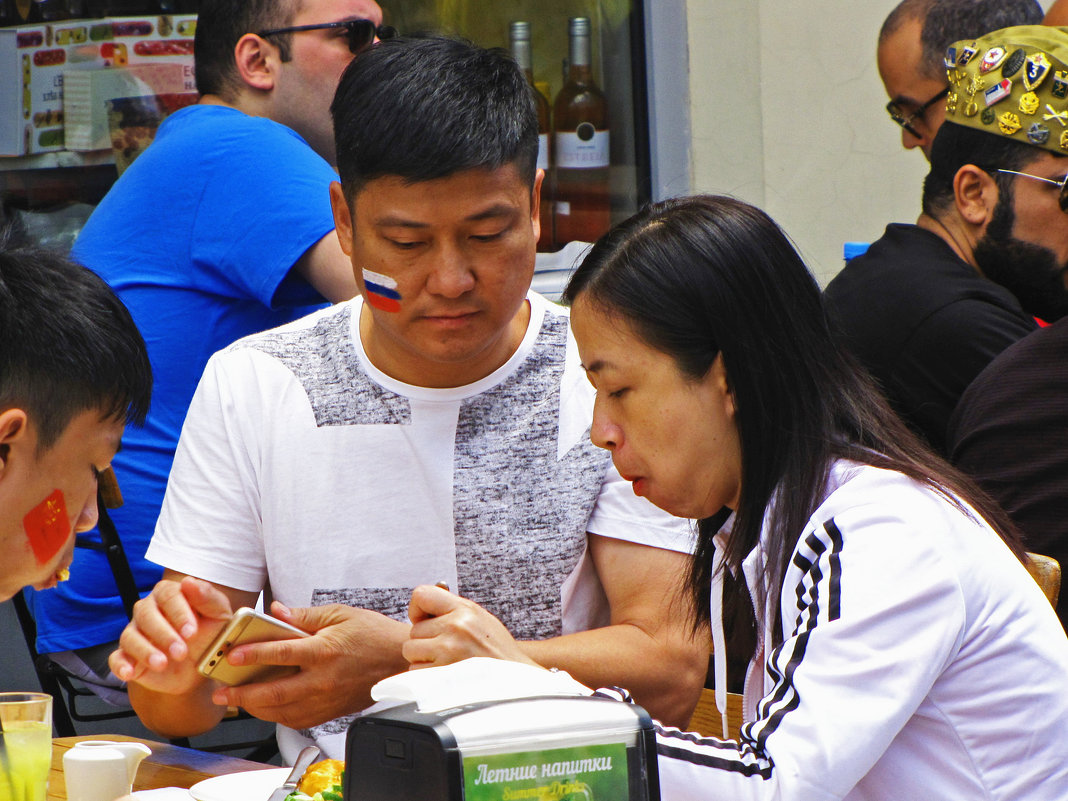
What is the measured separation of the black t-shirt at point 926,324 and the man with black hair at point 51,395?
1727 mm

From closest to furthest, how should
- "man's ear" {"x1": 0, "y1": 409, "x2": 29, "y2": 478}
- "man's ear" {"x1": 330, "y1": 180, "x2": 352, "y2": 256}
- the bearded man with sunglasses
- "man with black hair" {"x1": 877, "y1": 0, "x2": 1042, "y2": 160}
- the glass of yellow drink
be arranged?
the glass of yellow drink → "man's ear" {"x1": 0, "y1": 409, "x2": 29, "y2": 478} → "man's ear" {"x1": 330, "y1": 180, "x2": 352, "y2": 256} → the bearded man with sunglasses → "man with black hair" {"x1": 877, "y1": 0, "x2": 1042, "y2": 160}

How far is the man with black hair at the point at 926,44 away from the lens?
11.4ft

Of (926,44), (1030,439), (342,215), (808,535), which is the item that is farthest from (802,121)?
(808,535)

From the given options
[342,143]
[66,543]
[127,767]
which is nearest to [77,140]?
[342,143]

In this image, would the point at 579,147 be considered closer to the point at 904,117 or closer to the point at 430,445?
the point at 904,117

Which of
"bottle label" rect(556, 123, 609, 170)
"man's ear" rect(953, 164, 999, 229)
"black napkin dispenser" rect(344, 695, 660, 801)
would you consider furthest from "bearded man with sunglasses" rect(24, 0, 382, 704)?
"black napkin dispenser" rect(344, 695, 660, 801)

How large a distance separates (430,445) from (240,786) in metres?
0.66

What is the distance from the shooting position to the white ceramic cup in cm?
145

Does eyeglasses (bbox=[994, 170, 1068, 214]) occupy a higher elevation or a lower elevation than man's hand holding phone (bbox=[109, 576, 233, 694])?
higher

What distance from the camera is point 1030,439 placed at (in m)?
2.18

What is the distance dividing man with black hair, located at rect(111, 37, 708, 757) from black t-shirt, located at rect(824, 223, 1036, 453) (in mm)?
1069

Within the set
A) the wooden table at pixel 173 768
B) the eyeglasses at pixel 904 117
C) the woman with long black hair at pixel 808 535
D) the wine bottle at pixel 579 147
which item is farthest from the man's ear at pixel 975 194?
the wooden table at pixel 173 768

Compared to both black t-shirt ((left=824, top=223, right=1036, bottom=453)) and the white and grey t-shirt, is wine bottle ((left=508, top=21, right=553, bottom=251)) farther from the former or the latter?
the white and grey t-shirt

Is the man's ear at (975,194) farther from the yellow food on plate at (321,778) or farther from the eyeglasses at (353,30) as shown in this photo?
the yellow food on plate at (321,778)
